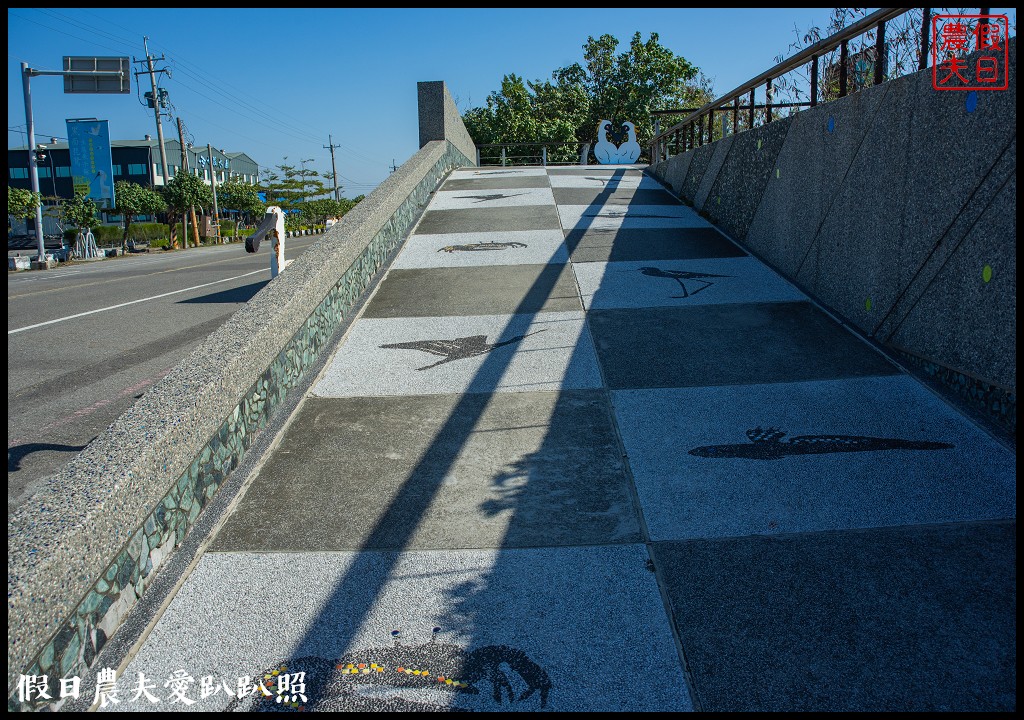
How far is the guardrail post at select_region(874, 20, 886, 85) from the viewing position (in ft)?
20.2

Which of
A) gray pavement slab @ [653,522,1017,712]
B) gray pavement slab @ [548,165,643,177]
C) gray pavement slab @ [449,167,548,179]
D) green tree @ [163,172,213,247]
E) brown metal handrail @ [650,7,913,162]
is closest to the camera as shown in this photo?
gray pavement slab @ [653,522,1017,712]

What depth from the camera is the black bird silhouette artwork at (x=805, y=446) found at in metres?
4.31

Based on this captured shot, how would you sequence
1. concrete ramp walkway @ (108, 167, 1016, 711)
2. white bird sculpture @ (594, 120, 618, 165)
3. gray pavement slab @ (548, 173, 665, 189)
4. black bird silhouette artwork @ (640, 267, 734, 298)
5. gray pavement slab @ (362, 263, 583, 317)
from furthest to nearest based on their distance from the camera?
white bird sculpture @ (594, 120, 618, 165) → gray pavement slab @ (548, 173, 665, 189) → black bird silhouette artwork @ (640, 267, 734, 298) → gray pavement slab @ (362, 263, 583, 317) → concrete ramp walkway @ (108, 167, 1016, 711)

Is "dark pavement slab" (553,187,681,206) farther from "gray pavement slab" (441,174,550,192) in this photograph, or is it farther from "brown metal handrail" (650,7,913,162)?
"brown metal handrail" (650,7,913,162)

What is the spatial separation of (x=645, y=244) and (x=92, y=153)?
1873 inches

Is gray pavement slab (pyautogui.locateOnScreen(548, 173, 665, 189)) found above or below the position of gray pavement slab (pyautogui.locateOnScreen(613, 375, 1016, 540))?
above

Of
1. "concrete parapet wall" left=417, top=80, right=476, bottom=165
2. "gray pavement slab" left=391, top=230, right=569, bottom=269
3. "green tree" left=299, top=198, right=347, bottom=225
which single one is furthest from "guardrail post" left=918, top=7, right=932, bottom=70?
"green tree" left=299, top=198, right=347, bottom=225

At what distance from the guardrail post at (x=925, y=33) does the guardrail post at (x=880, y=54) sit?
582 mm

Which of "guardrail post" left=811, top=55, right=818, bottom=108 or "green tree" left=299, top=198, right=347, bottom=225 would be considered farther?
"green tree" left=299, top=198, right=347, bottom=225

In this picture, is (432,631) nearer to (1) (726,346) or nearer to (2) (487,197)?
(1) (726,346)

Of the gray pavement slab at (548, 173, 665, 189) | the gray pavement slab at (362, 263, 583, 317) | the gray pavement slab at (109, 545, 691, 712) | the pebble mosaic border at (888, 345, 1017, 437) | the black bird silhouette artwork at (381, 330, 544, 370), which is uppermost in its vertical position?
the gray pavement slab at (548, 173, 665, 189)

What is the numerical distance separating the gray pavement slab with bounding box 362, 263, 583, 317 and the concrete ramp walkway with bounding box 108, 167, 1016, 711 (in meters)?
0.79

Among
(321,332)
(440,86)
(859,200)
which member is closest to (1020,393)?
(859,200)

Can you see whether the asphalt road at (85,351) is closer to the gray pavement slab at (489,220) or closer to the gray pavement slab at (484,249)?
the gray pavement slab at (484,249)
